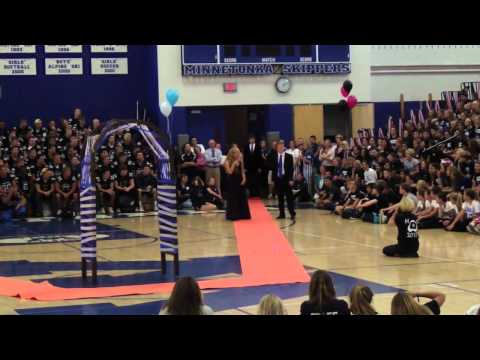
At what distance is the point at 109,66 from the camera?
2769cm

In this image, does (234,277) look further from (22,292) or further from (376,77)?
(376,77)

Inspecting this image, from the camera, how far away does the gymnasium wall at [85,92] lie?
26.8 meters

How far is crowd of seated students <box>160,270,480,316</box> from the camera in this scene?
5938mm

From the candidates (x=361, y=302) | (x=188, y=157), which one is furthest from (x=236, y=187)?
(x=361, y=302)

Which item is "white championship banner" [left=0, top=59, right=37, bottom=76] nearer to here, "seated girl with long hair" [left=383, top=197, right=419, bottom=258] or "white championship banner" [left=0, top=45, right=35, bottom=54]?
"white championship banner" [left=0, top=45, right=35, bottom=54]

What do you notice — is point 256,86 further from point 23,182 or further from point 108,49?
point 23,182

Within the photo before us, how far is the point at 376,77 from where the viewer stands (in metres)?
30.1

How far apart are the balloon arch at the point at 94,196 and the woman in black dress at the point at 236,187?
6.60 m

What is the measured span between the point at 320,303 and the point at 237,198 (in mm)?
12253

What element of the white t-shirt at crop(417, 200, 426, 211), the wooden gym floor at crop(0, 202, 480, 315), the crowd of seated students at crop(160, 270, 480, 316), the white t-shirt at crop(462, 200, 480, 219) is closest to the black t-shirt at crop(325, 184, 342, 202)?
the wooden gym floor at crop(0, 202, 480, 315)

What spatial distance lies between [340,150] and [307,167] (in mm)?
1381

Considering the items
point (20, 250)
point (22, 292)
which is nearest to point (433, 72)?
point (20, 250)

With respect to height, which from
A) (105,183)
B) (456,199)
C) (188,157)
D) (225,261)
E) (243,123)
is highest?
(243,123)
